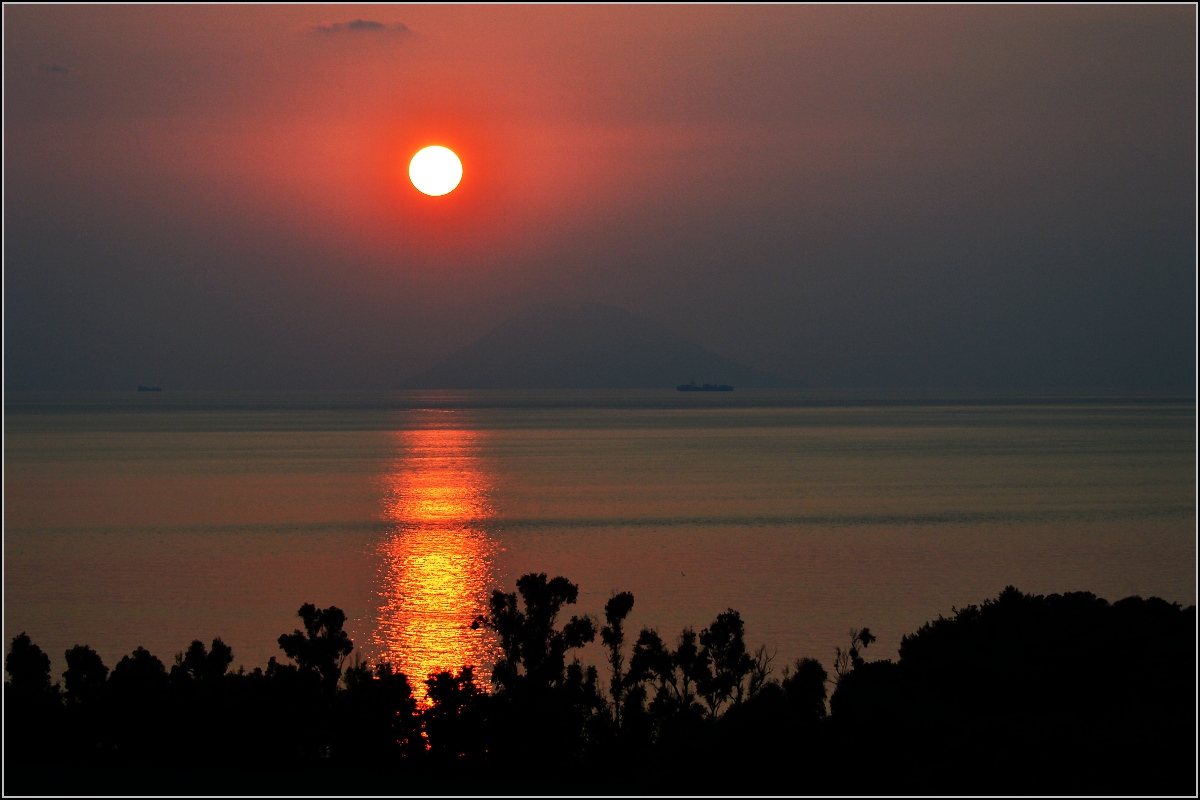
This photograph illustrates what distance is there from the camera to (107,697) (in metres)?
22.7

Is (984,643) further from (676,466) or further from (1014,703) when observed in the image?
(676,466)

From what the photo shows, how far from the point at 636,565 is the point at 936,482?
48774 millimetres

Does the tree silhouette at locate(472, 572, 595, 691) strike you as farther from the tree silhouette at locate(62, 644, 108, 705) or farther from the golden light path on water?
the tree silhouette at locate(62, 644, 108, 705)

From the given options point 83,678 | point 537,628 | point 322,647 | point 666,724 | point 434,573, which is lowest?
point 666,724

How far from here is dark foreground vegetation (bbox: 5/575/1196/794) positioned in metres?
16.4

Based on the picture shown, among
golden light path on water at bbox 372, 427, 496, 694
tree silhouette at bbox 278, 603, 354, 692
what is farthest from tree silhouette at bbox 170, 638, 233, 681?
golden light path on water at bbox 372, 427, 496, 694

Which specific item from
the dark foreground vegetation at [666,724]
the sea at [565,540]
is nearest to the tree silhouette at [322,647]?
the dark foreground vegetation at [666,724]

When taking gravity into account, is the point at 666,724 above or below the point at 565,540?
below

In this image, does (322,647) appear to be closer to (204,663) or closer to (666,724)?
(204,663)

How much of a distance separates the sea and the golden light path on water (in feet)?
0.62

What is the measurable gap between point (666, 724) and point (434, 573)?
3446 centimetres

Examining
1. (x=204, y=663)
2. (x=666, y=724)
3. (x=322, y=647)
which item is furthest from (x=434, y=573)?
(x=666, y=724)

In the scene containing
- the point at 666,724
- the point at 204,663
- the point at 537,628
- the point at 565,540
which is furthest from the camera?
the point at 565,540

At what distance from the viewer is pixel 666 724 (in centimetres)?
2212
